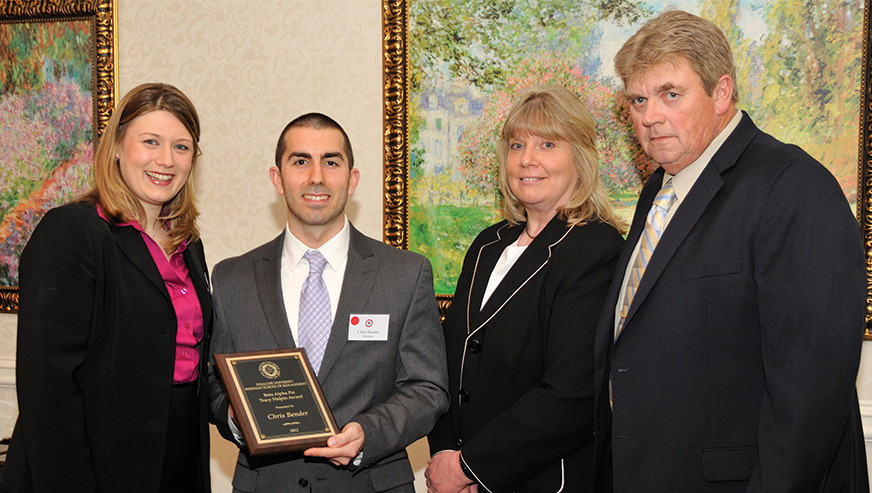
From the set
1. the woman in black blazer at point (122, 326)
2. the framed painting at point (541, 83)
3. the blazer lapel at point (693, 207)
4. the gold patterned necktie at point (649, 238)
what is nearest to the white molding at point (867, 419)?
the framed painting at point (541, 83)

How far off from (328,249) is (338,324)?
320 millimetres

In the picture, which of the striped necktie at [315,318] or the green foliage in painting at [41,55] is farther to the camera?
the green foliage in painting at [41,55]

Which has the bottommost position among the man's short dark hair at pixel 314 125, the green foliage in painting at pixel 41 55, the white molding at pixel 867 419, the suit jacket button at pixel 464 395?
the white molding at pixel 867 419

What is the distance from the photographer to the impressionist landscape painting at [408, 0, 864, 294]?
9.83 feet

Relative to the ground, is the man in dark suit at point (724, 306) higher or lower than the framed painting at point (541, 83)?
lower

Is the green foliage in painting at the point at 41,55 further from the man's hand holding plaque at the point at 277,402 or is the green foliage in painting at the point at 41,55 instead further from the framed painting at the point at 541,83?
the man's hand holding plaque at the point at 277,402

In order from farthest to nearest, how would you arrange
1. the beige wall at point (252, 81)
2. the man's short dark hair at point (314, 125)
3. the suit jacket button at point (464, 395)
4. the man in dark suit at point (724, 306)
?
the beige wall at point (252, 81) → the man's short dark hair at point (314, 125) → the suit jacket button at point (464, 395) → the man in dark suit at point (724, 306)

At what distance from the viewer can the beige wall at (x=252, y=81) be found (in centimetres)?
360

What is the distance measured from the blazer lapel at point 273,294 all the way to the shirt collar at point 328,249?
0.16ft

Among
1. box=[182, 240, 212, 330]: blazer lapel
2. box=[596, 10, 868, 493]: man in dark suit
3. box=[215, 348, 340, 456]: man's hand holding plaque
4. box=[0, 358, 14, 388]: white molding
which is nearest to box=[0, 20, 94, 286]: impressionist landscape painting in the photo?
box=[0, 358, 14, 388]: white molding

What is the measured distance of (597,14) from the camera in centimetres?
323

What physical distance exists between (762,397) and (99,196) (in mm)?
2264

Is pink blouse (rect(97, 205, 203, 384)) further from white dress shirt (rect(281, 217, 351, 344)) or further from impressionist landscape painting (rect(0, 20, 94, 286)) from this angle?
impressionist landscape painting (rect(0, 20, 94, 286))

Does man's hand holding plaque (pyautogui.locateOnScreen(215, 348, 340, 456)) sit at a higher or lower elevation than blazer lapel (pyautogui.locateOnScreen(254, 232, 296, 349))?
lower
